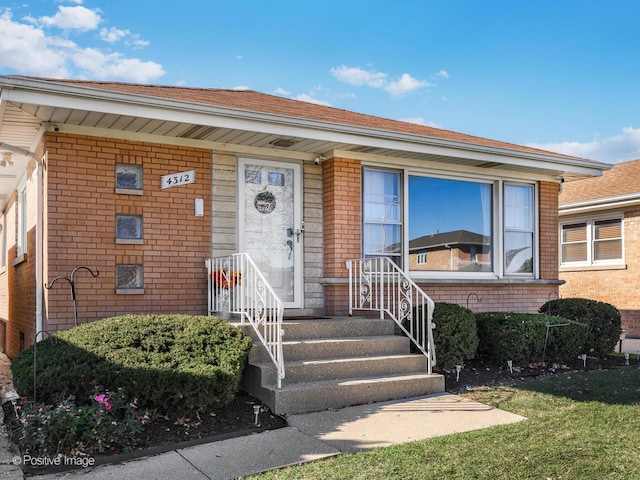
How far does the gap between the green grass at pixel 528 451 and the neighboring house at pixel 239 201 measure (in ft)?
11.0

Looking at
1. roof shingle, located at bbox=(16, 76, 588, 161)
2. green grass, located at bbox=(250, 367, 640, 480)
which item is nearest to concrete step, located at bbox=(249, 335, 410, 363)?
green grass, located at bbox=(250, 367, 640, 480)

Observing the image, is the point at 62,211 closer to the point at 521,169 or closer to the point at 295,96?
the point at 295,96

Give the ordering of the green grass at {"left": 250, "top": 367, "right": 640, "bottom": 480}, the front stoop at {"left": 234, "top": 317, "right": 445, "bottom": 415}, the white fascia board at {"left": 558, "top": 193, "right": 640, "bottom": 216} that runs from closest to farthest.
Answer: the green grass at {"left": 250, "top": 367, "right": 640, "bottom": 480} < the front stoop at {"left": 234, "top": 317, "right": 445, "bottom": 415} < the white fascia board at {"left": 558, "top": 193, "right": 640, "bottom": 216}

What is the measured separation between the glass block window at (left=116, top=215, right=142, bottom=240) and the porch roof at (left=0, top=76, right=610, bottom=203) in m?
0.97

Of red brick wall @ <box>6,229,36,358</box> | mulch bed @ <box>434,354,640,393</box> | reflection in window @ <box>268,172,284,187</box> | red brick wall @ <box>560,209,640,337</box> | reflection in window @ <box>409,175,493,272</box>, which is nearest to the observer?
mulch bed @ <box>434,354,640,393</box>

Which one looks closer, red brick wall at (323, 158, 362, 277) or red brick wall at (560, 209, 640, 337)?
red brick wall at (323, 158, 362, 277)

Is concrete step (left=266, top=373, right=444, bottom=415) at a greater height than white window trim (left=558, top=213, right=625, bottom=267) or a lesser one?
lesser

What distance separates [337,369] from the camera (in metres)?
6.38

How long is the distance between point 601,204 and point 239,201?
10.2 meters

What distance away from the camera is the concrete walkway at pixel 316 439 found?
A: 425 cm

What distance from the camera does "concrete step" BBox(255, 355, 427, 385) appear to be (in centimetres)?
604

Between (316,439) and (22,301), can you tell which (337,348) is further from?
(22,301)

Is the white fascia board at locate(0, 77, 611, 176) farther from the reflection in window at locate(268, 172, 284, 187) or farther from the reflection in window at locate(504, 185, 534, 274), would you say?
the reflection in window at locate(268, 172, 284, 187)

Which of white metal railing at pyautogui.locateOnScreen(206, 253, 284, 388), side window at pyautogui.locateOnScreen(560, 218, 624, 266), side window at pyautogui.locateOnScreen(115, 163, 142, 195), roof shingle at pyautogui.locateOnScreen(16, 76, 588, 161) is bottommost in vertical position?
white metal railing at pyautogui.locateOnScreen(206, 253, 284, 388)
